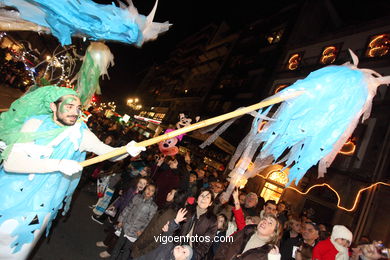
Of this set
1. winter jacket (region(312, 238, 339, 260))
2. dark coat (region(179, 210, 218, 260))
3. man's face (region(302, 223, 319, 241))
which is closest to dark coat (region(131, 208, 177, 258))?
dark coat (region(179, 210, 218, 260))

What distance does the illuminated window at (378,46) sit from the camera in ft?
40.1

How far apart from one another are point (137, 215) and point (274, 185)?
1133 centimetres

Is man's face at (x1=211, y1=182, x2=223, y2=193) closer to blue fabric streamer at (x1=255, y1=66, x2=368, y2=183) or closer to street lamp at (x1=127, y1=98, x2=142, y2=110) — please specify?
blue fabric streamer at (x1=255, y1=66, x2=368, y2=183)

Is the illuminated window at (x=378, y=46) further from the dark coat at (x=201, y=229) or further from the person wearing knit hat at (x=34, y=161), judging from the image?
the person wearing knit hat at (x=34, y=161)

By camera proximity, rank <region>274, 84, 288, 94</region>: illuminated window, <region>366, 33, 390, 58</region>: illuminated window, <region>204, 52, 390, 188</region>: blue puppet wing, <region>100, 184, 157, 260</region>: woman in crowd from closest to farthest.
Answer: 1. <region>204, 52, 390, 188</region>: blue puppet wing
2. <region>100, 184, 157, 260</region>: woman in crowd
3. <region>366, 33, 390, 58</region>: illuminated window
4. <region>274, 84, 288, 94</region>: illuminated window

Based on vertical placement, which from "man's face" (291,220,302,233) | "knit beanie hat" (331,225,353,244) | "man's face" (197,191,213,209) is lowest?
"man's face" (197,191,213,209)

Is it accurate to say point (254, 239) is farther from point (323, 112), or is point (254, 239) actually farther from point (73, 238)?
point (73, 238)

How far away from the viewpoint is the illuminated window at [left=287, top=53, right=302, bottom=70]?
17.3 meters

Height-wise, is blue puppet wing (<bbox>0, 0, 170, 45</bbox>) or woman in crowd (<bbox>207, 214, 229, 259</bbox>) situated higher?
blue puppet wing (<bbox>0, 0, 170, 45</bbox>)

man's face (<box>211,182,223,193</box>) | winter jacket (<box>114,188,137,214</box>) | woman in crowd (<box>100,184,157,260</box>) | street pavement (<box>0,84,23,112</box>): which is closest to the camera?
woman in crowd (<box>100,184,157,260</box>)

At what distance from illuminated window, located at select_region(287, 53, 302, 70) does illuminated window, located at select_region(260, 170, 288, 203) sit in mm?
8276

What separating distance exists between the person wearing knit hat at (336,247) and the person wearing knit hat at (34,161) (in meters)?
3.67

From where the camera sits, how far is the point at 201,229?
3.70 metres

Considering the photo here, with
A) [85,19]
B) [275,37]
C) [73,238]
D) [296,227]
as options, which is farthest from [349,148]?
[275,37]
